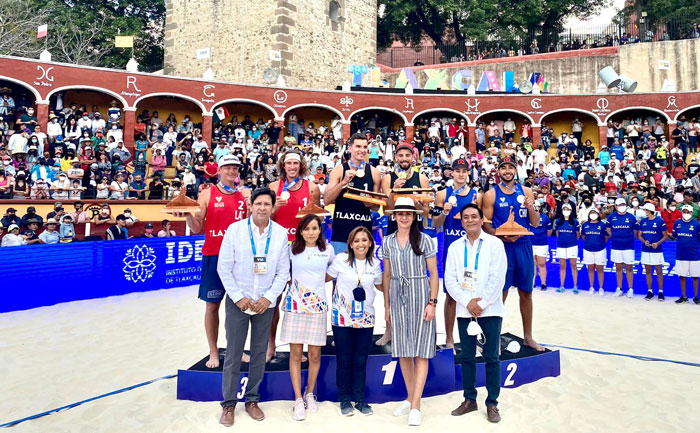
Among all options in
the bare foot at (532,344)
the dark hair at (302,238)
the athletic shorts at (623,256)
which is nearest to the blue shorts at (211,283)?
the dark hair at (302,238)

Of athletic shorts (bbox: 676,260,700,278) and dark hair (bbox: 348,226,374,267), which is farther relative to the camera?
athletic shorts (bbox: 676,260,700,278)

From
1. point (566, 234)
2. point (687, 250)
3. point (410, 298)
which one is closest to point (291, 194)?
point (410, 298)

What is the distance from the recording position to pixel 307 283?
443 cm

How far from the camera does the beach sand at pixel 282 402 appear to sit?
4.22 meters

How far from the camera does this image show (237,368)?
4246mm

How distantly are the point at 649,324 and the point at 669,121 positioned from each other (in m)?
17.9

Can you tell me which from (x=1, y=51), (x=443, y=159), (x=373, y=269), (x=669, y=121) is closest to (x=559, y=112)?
(x=669, y=121)

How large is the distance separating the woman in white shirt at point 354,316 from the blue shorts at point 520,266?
166 centimetres

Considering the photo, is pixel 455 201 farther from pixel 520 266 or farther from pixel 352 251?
pixel 352 251

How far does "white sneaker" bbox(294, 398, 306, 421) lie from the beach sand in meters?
0.05

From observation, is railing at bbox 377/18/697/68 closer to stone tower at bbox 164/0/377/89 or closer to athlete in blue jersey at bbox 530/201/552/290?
stone tower at bbox 164/0/377/89

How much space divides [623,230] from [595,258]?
0.78 m

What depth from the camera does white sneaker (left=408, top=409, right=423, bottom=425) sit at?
4129mm

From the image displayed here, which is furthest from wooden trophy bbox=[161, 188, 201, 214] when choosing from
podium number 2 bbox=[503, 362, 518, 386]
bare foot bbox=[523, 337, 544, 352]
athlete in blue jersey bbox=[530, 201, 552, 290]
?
athlete in blue jersey bbox=[530, 201, 552, 290]
